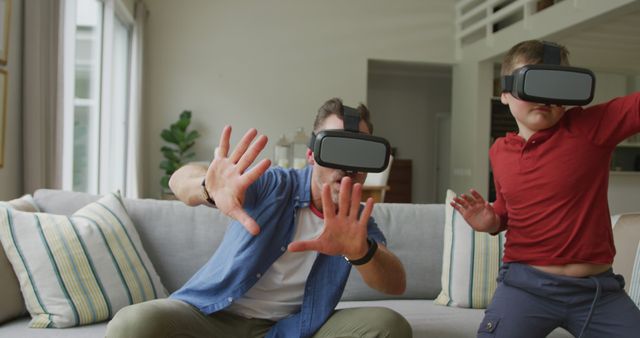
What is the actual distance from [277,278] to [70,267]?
0.66 metres

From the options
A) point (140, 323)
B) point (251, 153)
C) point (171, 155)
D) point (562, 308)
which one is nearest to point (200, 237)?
point (140, 323)

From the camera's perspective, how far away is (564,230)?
127 centimetres

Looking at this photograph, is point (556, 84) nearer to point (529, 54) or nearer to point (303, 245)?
point (529, 54)

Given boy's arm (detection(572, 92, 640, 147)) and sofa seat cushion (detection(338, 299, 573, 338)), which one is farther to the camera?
sofa seat cushion (detection(338, 299, 573, 338))

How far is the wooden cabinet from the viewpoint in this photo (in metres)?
8.81

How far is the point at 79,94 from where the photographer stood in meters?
4.22

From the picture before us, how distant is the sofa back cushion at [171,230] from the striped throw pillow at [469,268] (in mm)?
842

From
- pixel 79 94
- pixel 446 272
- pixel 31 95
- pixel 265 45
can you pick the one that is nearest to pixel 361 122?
pixel 446 272

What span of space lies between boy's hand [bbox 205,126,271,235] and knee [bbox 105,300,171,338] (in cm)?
33

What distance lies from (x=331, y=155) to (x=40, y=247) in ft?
3.43

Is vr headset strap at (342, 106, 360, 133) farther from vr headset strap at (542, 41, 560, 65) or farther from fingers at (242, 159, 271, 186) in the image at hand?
vr headset strap at (542, 41, 560, 65)

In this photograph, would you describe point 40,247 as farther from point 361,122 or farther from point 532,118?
point 532,118

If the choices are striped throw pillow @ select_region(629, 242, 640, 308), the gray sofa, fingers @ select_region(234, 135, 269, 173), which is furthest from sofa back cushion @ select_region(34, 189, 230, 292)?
striped throw pillow @ select_region(629, 242, 640, 308)

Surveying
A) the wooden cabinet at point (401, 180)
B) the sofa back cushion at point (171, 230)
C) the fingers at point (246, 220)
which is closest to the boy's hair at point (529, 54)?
the fingers at point (246, 220)
